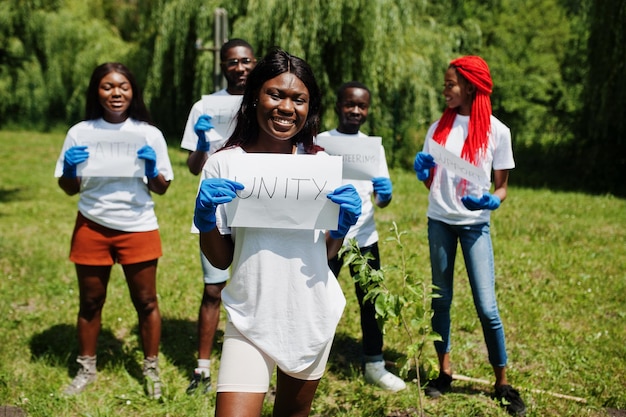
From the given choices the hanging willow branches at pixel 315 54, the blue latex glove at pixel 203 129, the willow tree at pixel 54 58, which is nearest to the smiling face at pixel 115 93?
the blue latex glove at pixel 203 129

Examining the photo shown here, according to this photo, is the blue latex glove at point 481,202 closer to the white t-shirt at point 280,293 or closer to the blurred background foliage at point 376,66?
the white t-shirt at point 280,293

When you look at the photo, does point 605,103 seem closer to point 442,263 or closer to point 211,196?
point 442,263

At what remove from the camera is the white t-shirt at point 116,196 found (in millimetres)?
3268

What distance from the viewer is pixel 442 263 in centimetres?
332

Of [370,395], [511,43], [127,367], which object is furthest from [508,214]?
[511,43]

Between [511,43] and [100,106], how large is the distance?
1902cm

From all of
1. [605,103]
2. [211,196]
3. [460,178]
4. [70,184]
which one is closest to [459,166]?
[460,178]

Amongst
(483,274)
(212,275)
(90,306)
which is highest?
(483,274)

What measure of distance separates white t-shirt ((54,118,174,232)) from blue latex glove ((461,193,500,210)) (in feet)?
5.54

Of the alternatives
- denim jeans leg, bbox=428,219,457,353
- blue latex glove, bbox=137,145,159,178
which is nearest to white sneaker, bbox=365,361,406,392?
denim jeans leg, bbox=428,219,457,353

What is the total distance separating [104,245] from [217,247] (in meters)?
1.43

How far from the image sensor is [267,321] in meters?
2.02

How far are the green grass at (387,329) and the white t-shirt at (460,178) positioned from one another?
0.40m

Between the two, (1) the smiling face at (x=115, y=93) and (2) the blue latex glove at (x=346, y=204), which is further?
(1) the smiling face at (x=115, y=93)
